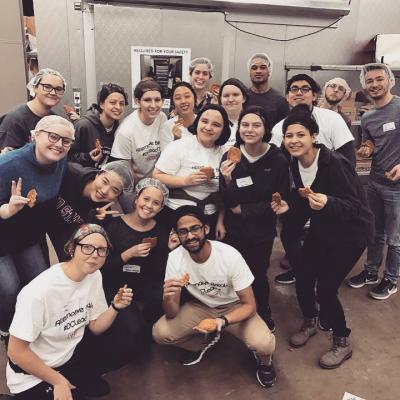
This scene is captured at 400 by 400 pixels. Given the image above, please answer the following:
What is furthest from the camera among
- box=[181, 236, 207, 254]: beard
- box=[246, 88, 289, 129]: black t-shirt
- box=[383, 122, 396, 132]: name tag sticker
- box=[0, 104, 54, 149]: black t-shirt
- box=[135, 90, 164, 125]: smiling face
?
box=[246, 88, 289, 129]: black t-shirt

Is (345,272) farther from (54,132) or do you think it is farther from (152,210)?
(54,132)

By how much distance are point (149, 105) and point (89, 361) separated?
2081 millimetres

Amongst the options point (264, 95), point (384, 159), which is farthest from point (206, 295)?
point (264, 95)

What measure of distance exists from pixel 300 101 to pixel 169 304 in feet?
7.18

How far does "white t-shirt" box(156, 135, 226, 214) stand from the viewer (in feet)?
10.3

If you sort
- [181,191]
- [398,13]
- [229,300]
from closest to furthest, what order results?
[229,300]
[181,191]
[398,13]

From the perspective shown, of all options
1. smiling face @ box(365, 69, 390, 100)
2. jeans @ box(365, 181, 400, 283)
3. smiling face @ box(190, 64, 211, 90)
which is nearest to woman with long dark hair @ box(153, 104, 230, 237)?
smiling face @ box(190, 64, 211, 90)

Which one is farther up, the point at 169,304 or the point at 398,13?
the point at 398,13

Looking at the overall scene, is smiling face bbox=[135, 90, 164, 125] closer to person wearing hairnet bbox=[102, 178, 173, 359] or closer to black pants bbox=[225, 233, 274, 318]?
person wearing hairnet bbox=[102, 178, 173, 359]

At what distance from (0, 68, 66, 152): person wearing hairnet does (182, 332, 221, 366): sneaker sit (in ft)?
7.22

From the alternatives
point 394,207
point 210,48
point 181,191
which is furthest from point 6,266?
point 210,48

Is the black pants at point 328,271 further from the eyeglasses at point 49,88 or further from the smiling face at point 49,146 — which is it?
the eyeglasses at point 49,88

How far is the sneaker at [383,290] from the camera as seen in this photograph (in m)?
3.99

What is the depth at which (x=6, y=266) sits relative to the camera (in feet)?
9.07
